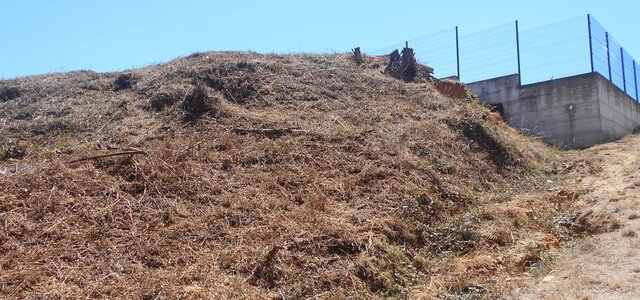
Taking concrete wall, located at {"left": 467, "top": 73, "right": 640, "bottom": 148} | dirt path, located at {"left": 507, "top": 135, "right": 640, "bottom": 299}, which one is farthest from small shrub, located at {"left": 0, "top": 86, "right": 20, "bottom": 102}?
concrete wall, located at {"left": 467, "top": 73, "right": 640, "bottom": 148}

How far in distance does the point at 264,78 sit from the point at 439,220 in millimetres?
→ 4867

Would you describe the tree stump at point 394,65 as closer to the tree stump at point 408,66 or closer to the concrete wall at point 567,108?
the tree stump at point 408,66

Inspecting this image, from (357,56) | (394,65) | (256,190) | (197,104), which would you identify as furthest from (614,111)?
(256,190)

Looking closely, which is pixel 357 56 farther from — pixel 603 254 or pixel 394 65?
pixel 603 254

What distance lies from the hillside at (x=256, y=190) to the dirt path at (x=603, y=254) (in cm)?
33

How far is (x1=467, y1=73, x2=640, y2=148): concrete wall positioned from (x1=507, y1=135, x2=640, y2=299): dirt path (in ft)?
10.6

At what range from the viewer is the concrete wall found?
11508mm

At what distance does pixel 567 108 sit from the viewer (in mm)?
11719

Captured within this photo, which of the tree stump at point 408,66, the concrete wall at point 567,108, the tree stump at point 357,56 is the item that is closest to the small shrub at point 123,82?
the tree stump at point 357,56

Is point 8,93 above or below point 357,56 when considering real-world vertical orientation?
below

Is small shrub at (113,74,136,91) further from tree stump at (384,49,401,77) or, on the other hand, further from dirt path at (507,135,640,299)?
dirt path at (507,135,640,299)

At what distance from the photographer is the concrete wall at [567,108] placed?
11508 mm

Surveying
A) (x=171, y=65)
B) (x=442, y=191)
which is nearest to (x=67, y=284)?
(x=442, y=191)

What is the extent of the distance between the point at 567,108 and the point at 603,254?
6774 mm
